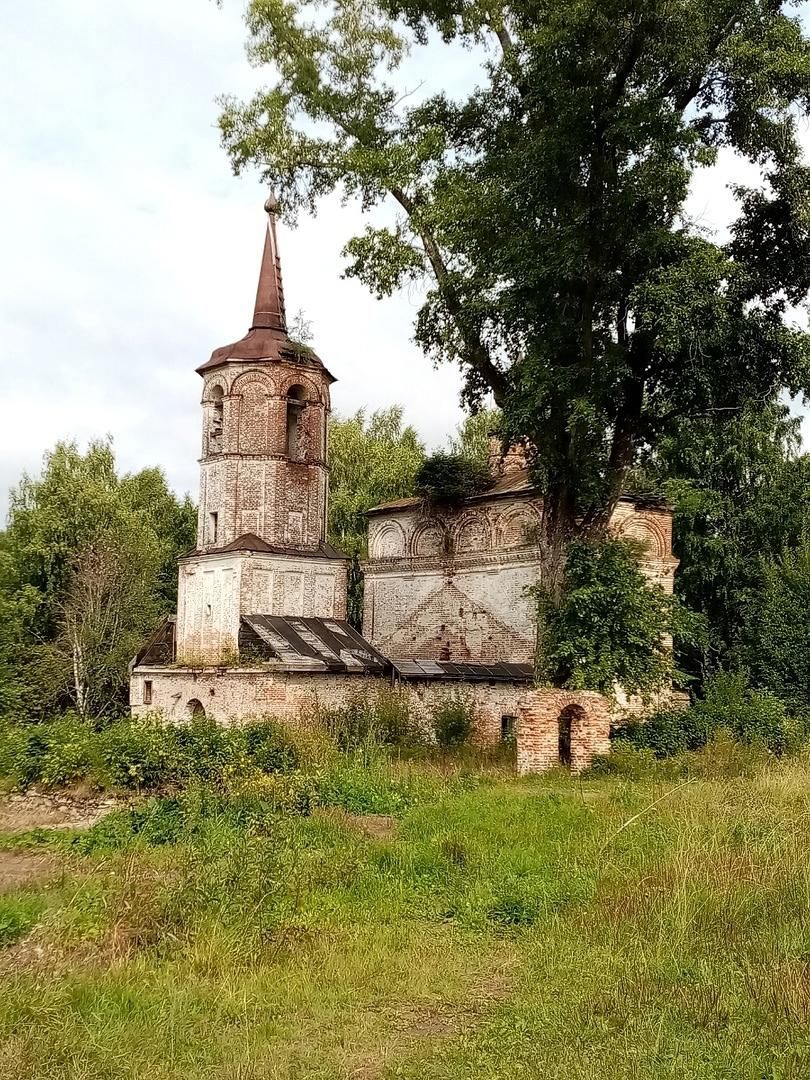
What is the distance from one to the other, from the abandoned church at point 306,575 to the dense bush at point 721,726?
10.7 ft

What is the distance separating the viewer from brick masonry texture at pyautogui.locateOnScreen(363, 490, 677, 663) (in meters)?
23.1

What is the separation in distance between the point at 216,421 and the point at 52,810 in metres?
13.6

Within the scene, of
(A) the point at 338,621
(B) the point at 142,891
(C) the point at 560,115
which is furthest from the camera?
(A) the point at 338,621

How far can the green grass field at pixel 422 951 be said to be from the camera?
17.8 ft

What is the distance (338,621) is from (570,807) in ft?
45.5

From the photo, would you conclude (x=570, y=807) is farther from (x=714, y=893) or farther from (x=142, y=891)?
(x=142, y=891)

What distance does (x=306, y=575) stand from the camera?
967 inches

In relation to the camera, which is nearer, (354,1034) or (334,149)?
(354,1034)

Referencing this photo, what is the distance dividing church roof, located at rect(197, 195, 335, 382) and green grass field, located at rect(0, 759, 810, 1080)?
16351 mm

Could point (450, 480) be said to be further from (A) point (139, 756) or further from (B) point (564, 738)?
(A) point (139, 756)

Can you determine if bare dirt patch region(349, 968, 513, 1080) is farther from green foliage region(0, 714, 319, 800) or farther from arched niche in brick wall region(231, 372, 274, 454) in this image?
arched niche in brick wall region(231, 372, 274, 454)

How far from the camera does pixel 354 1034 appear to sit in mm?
5797

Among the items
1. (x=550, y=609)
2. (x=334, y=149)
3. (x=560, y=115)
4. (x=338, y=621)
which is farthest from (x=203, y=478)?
(x=560, y=115)

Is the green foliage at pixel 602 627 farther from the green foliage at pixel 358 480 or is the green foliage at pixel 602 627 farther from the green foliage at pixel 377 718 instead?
the green foliage at pixel 358 480
